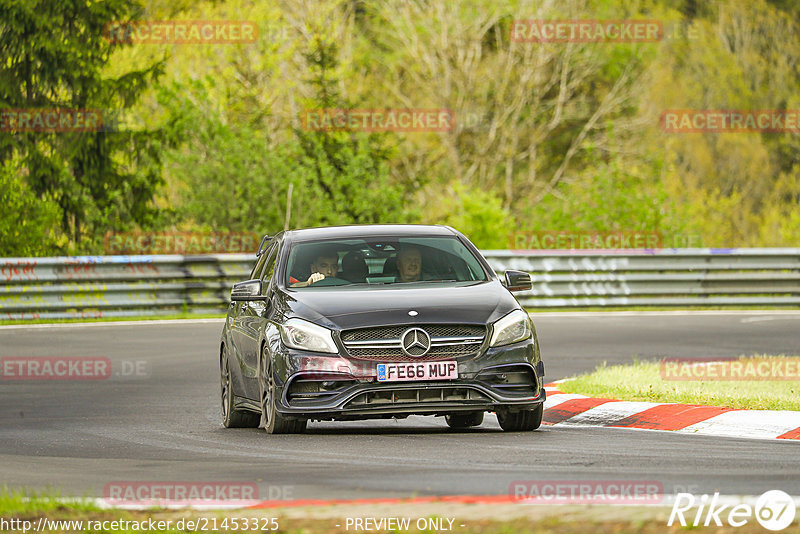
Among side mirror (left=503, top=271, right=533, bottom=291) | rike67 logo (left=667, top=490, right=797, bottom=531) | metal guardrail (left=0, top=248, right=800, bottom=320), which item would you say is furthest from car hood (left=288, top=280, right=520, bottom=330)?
metal guardrail (left=0, top=248, right=800, bottom=320)

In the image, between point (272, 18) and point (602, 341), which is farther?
point (272, 18)

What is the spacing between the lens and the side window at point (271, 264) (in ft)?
40.1

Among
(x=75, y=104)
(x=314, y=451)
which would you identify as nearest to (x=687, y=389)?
(x=314, y=451)

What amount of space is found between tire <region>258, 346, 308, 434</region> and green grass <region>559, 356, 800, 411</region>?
9.88ft

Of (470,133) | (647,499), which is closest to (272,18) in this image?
(470,133)

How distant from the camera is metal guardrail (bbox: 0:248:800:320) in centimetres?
2527

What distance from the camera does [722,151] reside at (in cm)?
5606

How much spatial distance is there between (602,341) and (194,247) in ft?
42.7

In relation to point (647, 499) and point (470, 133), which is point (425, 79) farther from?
point (647, 499)

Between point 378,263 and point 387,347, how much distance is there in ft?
4.38

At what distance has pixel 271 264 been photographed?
490 inches

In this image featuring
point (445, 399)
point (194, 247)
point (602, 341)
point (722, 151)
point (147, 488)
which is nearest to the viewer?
point (147, 488)

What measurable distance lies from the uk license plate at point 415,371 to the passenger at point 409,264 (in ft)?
4.09

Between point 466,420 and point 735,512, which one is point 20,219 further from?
point 735,512
